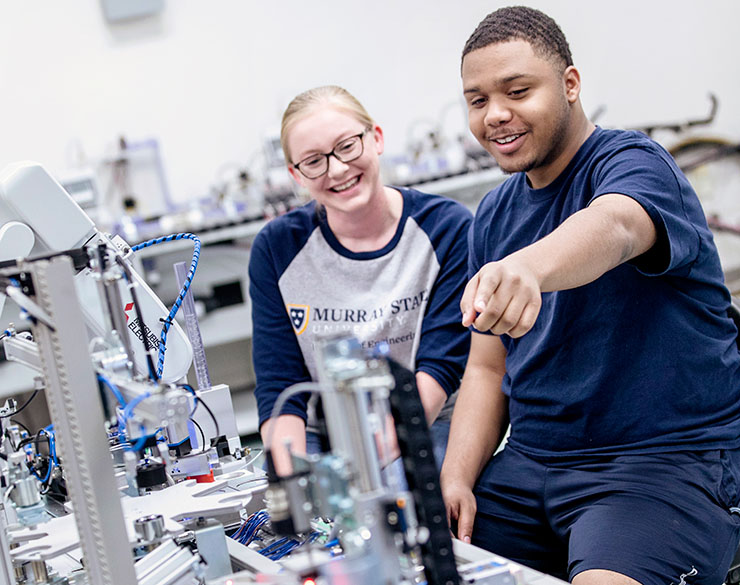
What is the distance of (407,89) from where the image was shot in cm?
484

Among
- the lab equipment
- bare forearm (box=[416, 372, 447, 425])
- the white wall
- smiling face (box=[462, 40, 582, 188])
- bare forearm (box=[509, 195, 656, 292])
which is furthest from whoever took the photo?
the white wall

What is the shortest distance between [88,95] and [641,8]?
319 centimetres

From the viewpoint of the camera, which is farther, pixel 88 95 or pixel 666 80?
pixel 666 80

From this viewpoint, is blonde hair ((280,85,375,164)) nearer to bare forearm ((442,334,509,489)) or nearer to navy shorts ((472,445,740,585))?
bare forearm ((442,334,509,489))

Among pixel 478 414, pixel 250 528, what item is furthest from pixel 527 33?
pixel 250 528

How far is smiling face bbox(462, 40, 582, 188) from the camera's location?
Answer: 1.51 meters

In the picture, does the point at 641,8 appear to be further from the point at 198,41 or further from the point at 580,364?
the point at 580,364

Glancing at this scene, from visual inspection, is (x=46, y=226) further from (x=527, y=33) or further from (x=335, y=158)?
(x=527, y=33)

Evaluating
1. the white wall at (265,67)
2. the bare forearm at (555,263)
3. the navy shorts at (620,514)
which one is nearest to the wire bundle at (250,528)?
the navy shorts at (620,514)

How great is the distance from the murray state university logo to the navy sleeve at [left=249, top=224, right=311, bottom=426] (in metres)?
0.02

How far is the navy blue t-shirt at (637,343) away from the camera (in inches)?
56.5

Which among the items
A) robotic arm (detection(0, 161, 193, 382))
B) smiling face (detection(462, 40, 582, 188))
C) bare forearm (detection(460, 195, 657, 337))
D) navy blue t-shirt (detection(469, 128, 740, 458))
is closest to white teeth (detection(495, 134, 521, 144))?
smiling face (detection(462, 40, 582, 188))

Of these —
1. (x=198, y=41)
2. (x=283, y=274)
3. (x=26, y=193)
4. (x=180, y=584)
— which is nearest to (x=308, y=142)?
(x=283, y=274)

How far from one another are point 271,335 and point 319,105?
0.55 m
